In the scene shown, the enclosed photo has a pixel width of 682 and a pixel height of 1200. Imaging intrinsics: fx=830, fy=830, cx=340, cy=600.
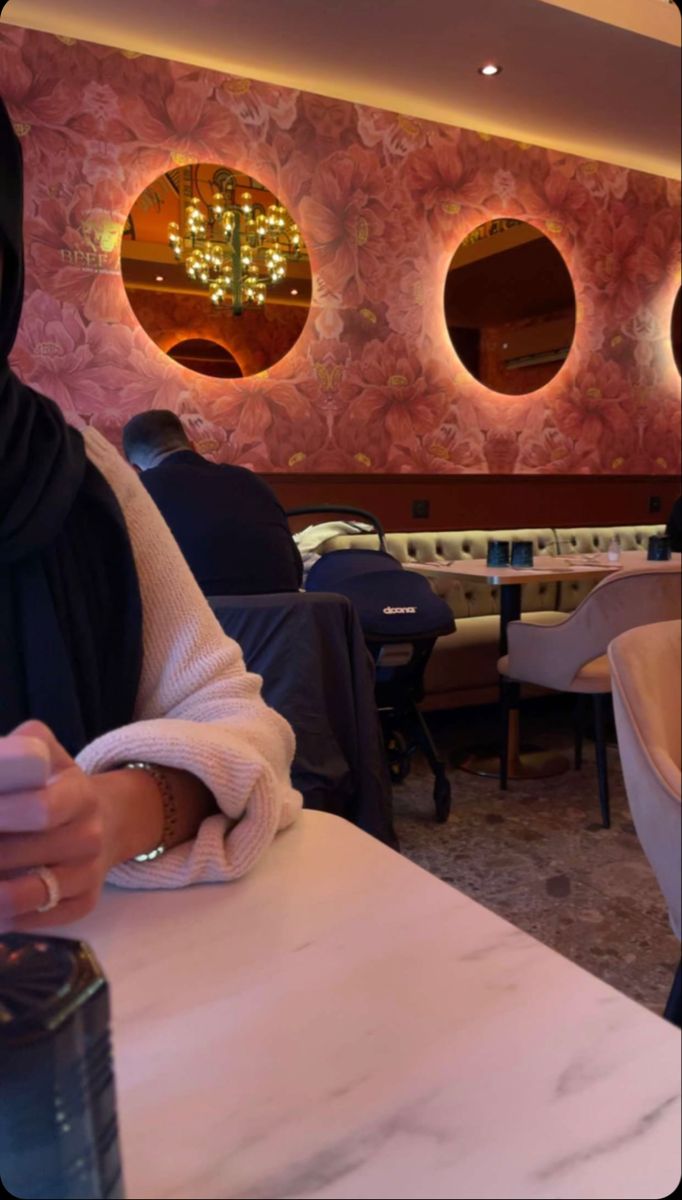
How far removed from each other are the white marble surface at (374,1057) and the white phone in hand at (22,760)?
86mm

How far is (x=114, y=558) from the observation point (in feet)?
2.79

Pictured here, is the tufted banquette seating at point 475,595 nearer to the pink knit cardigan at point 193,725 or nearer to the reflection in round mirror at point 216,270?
the reflection in round mirror at point 216,270

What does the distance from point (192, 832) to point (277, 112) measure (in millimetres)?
Result: 3821

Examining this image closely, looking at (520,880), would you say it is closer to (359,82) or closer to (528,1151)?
(528,1151)

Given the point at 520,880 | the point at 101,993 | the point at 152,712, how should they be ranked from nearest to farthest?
the point at 101,993
the point at 152,712
the point at 520,880

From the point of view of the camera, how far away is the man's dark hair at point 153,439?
95.1 inches

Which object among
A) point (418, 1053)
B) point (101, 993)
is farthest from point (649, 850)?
point (101, 993)

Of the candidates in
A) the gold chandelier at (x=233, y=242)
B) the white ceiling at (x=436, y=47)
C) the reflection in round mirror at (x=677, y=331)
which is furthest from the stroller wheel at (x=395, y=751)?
the reflection in round mirror at (x=677, y=331)

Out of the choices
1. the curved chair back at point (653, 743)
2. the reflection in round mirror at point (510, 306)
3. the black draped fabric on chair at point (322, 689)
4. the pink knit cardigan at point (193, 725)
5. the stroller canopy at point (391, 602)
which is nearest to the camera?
the pink knit cardigan at point (193, 725)

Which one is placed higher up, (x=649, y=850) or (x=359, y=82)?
(x=359, y=82)

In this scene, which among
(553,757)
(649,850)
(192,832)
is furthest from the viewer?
(553,757)

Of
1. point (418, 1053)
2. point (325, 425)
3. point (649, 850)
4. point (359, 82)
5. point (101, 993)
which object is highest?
point (359, 82)

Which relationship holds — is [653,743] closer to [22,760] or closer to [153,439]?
[22,760]

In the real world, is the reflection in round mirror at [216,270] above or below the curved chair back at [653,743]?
above
